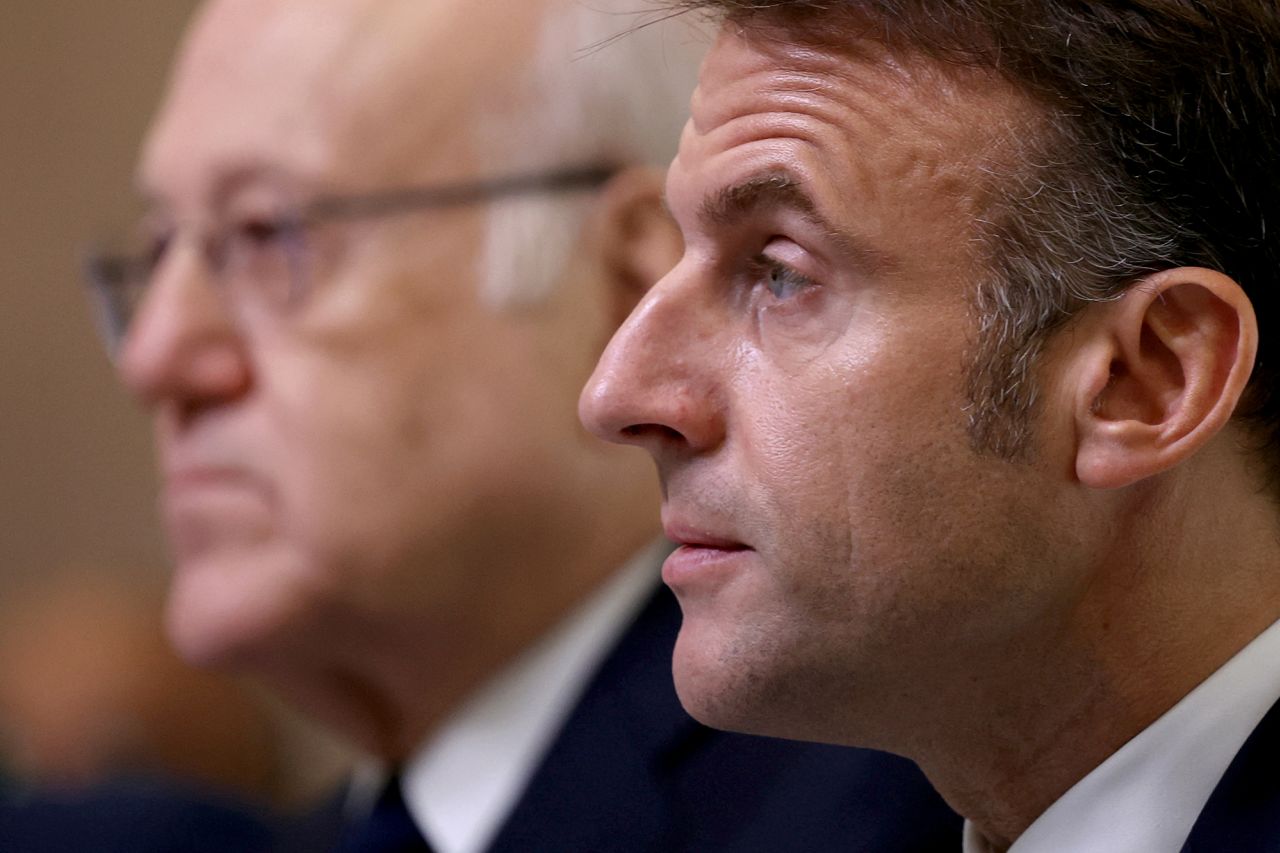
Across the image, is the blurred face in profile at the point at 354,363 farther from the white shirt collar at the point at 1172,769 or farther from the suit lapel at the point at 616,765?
the white shirt collar at the point at 1172,769

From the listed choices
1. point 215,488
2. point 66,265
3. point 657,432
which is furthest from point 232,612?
point 66,265

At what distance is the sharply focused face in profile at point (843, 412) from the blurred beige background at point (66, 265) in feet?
9.57

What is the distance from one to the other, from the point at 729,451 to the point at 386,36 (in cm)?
100

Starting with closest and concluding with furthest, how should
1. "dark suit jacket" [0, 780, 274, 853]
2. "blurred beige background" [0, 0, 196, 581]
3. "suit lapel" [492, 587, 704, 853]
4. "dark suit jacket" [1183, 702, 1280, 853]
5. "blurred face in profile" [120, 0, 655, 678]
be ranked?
"dark suit jacket" [1183, 702, 1280, 853] → "suit lapel" [492, 587, 704, 853] → "blurred face in profile" [120, 0, 655, 678] → "dark suit jacket" [0, 780, 274, 853] → "blurred beige background" [0, 0, 196, 581]

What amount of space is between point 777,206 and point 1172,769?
0.50 m

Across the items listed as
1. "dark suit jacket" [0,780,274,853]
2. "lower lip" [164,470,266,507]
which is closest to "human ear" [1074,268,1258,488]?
"lower lip" [164,470,266,507]

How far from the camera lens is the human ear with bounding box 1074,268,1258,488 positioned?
1.11 meters

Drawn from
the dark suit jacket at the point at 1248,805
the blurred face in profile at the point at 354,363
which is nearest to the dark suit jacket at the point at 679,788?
the blurred face in profile at the point at 354,363

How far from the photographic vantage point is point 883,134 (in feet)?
3.71

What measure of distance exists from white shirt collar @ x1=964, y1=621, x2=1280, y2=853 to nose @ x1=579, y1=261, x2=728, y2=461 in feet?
1.23

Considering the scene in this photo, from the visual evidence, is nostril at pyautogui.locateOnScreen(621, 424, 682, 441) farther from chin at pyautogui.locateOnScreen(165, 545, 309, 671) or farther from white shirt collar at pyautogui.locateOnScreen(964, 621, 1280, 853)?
chin at pyautogui.locateOnScreen(165, 545, 309, 671)

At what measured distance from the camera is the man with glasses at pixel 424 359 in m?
1.90

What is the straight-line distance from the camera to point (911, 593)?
1.12 metres

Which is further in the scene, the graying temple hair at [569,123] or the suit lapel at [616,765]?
the graying temple hair at [569,123]
